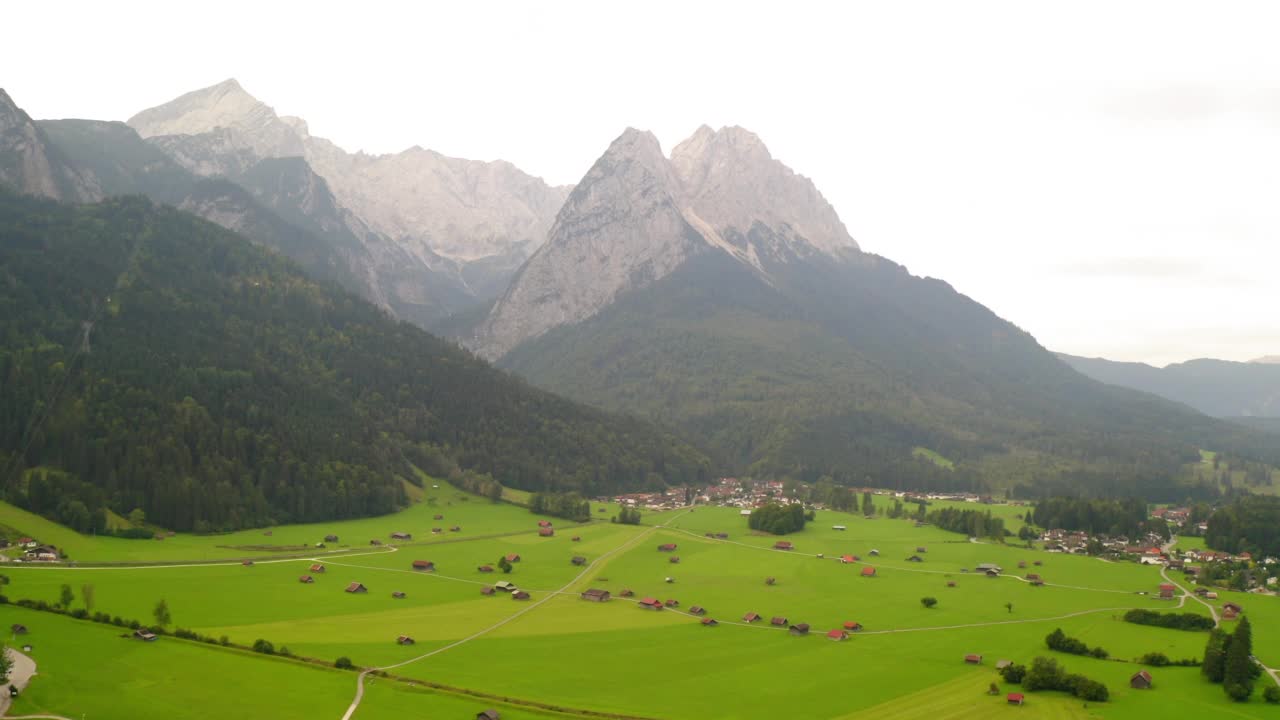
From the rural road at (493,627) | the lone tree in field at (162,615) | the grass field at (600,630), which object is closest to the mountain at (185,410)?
the grass field at (600,630)

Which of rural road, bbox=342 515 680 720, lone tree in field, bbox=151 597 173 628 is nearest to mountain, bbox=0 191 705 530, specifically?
rural road, bbox=342 515 680 720

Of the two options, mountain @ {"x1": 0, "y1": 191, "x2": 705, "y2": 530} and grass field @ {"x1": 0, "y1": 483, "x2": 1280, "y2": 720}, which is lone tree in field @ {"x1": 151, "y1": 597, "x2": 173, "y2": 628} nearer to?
grass field @ {"x1": 0, "y1": 483, "x2": 1280, "y2": 720}

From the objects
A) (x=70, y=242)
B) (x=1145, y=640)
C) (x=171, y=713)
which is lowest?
(x=171, y=713)

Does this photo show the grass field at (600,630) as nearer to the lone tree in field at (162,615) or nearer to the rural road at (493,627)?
the rural road at (493,627)

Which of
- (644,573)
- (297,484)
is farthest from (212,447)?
(644,573)

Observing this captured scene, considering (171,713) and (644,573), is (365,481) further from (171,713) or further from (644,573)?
(171,713)

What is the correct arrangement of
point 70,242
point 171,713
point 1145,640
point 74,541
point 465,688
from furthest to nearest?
point 70,242 < point 74,541 < point 1145,640 < point 465,688 < point 171,713

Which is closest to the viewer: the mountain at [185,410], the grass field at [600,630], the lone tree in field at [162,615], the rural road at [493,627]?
A: the rural road at [493,627]
